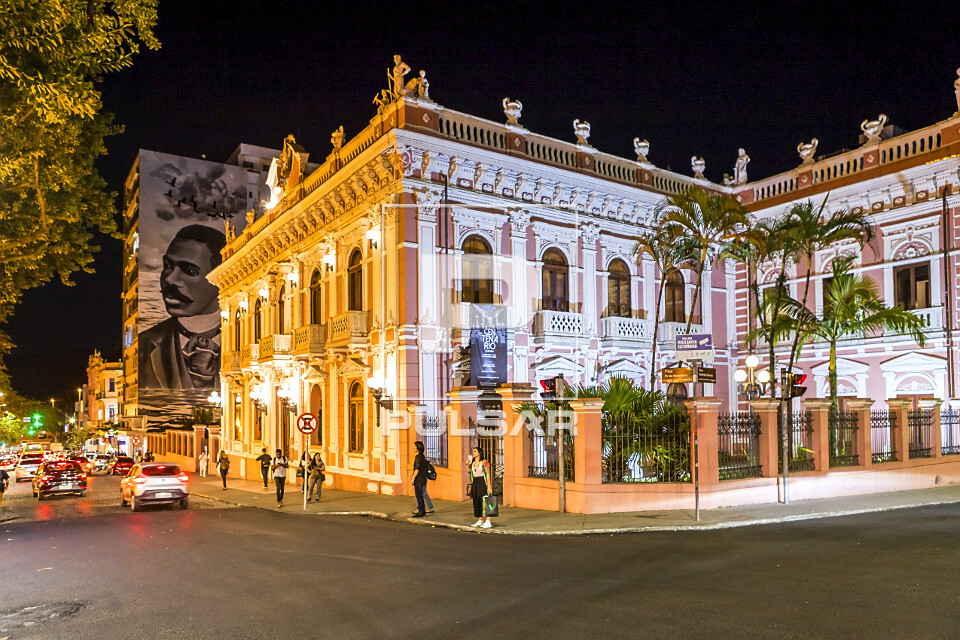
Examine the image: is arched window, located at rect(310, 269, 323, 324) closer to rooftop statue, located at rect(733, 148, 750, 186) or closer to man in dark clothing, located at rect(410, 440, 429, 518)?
man in dark clothing, located at rect(410, 440, 429, 518)

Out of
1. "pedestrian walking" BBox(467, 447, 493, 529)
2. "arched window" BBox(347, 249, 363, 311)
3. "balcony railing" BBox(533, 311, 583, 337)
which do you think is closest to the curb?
"pedestrian walking" BBox(467, 447, 493, 529)

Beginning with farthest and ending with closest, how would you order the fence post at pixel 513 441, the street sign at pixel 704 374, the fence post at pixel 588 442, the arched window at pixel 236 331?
the arched window at pixel 236 331
the fence post at pixel 513 441
the fence post at pixel 588 442
the street sign at pixel 704 374

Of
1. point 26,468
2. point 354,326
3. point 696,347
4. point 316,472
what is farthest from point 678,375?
point 26,468

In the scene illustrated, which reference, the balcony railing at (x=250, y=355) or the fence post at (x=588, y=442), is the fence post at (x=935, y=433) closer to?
the fence post at (x=588, y=442)

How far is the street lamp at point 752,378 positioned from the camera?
22.0 metres

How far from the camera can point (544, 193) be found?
2584 centimetres

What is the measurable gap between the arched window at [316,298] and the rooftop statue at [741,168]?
16.3 m

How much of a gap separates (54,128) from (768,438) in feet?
52.4

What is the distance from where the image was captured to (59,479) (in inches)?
1153

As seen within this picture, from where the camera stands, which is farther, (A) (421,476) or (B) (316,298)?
(B) (316,298)

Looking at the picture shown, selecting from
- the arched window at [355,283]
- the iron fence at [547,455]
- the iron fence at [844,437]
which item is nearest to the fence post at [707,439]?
the iron fence at [547,455]

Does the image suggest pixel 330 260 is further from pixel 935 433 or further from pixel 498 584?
pixel 498 584

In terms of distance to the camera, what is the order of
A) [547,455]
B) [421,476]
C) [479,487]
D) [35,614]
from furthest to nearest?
[547,455]
[421,476]
[479,487]
[35,614]

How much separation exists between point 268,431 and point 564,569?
997 inches
